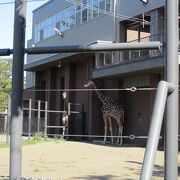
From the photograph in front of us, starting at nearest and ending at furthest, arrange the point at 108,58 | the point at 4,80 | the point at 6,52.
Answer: the point at 6,52 → the point at 108,58 → the point at 4,80

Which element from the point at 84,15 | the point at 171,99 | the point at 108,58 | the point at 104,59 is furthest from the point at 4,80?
the point at 171,99

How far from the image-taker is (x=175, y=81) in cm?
353

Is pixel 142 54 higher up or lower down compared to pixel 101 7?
lower down

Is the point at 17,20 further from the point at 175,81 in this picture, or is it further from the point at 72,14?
the point at 72,14

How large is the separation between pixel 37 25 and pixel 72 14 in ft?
25.4

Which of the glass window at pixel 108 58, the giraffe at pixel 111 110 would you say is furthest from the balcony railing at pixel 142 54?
the giraffe at pixel 111 110

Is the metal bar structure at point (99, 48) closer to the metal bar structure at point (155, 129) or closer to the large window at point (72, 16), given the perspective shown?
the metal bar structure at point (155, 129)

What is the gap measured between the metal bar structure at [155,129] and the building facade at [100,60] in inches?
726

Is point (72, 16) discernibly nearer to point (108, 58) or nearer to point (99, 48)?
point (108, 58)

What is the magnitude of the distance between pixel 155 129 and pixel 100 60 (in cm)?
2587

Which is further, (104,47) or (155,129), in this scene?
(104,47)

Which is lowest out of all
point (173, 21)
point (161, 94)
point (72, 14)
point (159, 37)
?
point (161, 94)

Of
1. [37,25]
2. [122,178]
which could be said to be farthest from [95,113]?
[122,178]

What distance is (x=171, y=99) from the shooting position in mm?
3553
